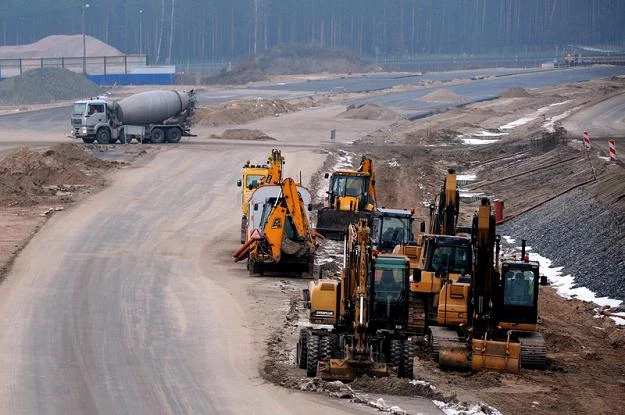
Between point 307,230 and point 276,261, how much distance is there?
1125 mm

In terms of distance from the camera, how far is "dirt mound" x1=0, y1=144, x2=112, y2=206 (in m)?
42.7

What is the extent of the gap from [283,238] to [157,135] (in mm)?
34893

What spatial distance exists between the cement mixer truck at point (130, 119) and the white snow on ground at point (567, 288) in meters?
31.7

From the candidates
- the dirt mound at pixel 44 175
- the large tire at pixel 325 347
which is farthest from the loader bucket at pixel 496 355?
the dirt mound at pixel 44 175

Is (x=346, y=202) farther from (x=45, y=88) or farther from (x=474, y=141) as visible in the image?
(x=45, y=88)

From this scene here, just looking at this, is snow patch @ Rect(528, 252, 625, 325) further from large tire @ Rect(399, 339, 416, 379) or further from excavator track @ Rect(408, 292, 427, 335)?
large tire @ Rect(399, 339, 416, 379)

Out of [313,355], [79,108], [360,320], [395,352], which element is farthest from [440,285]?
[79,108]

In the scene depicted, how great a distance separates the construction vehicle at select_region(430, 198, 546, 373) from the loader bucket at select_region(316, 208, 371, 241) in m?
14.2

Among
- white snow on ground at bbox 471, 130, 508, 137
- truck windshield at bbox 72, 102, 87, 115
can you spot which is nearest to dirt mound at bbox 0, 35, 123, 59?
white snow on ground at bbox 471, 130, 508, 137

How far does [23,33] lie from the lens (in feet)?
624

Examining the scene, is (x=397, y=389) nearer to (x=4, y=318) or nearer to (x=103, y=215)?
(x=4, y=318)

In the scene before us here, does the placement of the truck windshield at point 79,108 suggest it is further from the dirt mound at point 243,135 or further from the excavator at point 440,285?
the excavator at point 440,285

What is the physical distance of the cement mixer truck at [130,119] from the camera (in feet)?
203

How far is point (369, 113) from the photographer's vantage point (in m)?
83.2
